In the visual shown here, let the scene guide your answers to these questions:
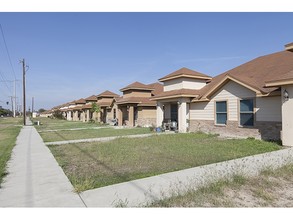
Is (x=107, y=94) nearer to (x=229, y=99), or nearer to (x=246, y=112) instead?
(x=229, y=99)

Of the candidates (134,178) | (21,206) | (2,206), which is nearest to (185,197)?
(134,178)

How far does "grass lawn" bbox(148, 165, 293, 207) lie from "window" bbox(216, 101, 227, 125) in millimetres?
10060

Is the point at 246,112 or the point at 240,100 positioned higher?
the point at 240,100

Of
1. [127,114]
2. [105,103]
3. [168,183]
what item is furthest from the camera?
[105,103]

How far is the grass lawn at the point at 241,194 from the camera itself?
4676 mm

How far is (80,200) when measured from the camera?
4910 mm

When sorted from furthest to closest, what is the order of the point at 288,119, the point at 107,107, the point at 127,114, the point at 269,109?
the point at 107,107 < the point at 127,114 < the point at 269,109 < the point at 288,119

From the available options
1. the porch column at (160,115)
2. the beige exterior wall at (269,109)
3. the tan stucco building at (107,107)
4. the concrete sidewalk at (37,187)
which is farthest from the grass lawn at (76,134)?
the tan stucco building at (107,107)

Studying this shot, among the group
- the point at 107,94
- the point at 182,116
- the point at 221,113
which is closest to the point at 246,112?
the point at 221,113

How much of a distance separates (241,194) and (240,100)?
10.7m

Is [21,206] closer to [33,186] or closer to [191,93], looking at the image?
[33,186]

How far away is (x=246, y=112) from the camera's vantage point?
14.5 meters

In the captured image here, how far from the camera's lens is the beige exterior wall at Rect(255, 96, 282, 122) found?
12617 mm
